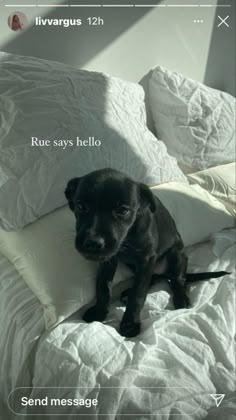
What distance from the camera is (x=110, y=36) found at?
2.85 ft

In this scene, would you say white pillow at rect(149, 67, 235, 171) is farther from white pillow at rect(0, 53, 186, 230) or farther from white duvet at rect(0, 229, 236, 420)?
white duvet at rect(0, 229, 236, 420)

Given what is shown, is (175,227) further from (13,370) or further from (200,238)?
(13,370)

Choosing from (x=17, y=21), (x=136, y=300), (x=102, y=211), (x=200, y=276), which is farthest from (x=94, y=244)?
(x=17, y=21)

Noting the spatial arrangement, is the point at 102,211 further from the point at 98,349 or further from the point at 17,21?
the point at 17,21

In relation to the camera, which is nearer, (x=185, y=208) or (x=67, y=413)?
(x=67, y=413)

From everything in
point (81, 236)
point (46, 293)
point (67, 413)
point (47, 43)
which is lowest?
point (67, 413)

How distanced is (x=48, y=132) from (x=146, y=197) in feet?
0.77

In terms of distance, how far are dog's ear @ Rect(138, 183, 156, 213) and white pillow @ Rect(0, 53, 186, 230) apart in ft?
0.41

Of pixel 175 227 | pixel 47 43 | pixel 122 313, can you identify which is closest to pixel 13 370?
pixel 122 313

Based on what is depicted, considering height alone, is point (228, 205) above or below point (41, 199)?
below

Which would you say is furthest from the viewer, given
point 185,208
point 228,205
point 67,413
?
point 228,205

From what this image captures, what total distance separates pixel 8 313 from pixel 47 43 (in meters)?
0.55

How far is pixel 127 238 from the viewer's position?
796 millimetres

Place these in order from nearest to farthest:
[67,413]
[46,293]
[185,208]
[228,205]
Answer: [67,413] < [46,293] < [185,208] < [228,205]
